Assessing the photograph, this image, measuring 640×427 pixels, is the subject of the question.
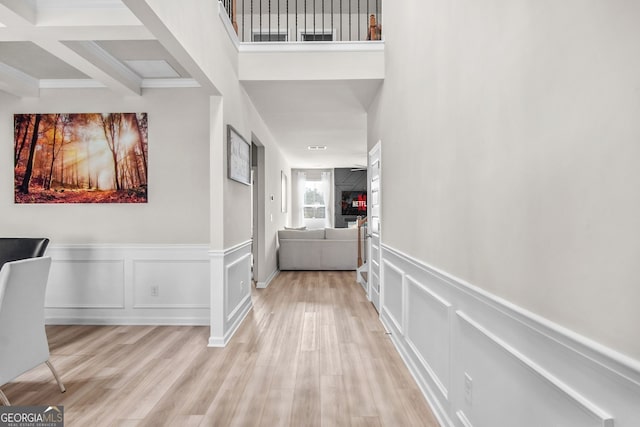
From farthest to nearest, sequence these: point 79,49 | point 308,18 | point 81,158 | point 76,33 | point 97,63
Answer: point 308,18, point 81,158, point 97,63, point 79,49, point 76,33

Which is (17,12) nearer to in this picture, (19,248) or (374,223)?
(19,248)

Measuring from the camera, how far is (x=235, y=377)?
2.65 m

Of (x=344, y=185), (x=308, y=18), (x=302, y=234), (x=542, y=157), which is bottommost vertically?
(x=302, y=234)

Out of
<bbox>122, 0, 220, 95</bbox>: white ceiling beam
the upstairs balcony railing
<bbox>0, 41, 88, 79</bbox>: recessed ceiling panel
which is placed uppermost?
the upstairs balcony railing

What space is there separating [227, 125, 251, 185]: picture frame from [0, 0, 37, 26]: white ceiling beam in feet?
5.13

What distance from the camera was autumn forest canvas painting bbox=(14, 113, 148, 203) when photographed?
12.8 feet

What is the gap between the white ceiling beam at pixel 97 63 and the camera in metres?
2.75

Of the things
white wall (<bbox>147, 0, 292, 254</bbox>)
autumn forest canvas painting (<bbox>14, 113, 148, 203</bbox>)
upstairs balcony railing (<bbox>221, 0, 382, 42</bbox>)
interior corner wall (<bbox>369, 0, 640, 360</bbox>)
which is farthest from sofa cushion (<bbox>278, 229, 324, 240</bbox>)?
interior corner wall (<bbox>369, 0, 640, 360</bbox>)

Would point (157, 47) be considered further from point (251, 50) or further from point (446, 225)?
point (446, 225)

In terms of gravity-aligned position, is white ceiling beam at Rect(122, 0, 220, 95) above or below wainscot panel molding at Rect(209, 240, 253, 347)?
above

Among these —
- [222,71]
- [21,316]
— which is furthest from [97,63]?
[21,316]

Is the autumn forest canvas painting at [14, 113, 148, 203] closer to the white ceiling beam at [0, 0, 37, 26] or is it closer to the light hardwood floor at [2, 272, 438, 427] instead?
the light hardwood floor at [2, 272, 438, 427]

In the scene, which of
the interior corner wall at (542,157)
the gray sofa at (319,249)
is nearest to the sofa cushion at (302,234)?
the gray sofa at (319,249)

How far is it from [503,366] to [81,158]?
13.7 feet
